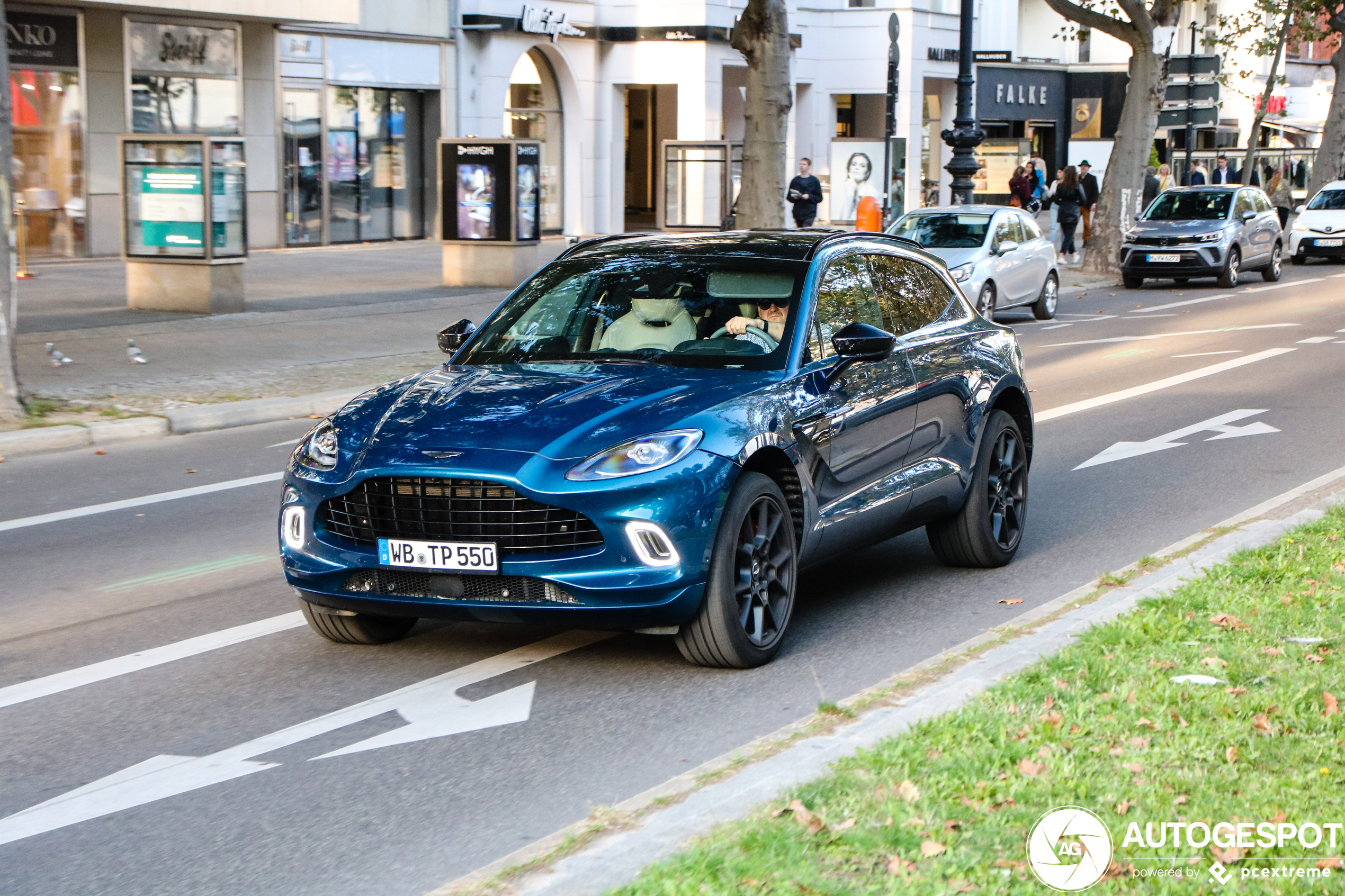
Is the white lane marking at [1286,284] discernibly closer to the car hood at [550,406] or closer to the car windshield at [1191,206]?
the car windshield at [1191,206]

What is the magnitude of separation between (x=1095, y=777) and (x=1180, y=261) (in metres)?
26.0

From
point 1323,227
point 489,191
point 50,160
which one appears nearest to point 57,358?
point 489,191

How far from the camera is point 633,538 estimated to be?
5785mm

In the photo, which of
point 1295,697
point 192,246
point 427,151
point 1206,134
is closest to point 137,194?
point 192,246

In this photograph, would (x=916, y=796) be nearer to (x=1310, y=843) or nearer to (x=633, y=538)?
(x=1310, y=843)

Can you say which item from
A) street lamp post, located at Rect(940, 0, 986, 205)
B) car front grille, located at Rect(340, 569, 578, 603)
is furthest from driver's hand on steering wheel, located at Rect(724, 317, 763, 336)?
street lamp post, located at Rect(940, 0, 986, 205)

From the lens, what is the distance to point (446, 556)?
5852mm

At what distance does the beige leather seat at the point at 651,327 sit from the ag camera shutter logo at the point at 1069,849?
10.1 feet

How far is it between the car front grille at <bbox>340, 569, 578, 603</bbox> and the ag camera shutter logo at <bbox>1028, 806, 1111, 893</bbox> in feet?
7.00

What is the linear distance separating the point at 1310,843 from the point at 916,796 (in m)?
0.97

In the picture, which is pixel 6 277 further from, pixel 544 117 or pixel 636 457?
pixel 544 117

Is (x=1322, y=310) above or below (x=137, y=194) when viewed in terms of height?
below

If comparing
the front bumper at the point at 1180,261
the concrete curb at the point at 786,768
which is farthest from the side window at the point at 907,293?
the front bumper at the point at 1180,261

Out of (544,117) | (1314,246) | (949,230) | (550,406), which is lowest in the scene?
(550,406)
